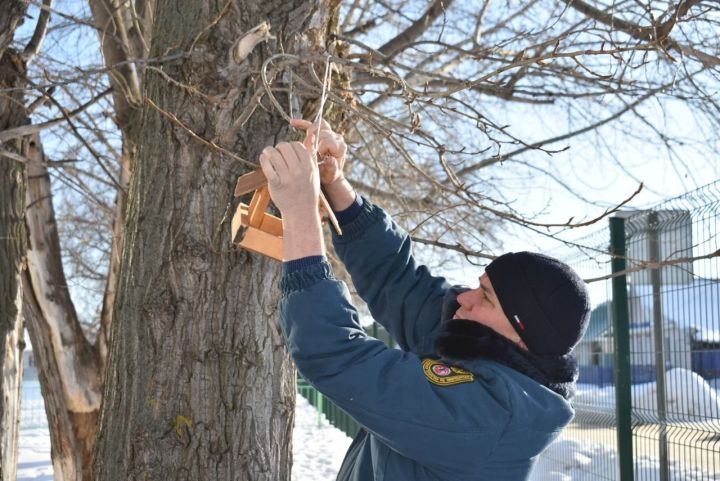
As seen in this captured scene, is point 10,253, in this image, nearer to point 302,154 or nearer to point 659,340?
point 302,154

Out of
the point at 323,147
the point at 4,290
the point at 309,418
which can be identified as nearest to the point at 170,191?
the point at 323,147

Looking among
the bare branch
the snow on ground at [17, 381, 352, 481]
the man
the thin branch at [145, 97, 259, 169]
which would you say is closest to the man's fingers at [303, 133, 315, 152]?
the man

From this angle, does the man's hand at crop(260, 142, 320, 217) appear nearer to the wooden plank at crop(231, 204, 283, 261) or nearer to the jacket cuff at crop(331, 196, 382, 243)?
the wooden plank at crop(231, 204, 283, 261)

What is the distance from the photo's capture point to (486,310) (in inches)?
77.9

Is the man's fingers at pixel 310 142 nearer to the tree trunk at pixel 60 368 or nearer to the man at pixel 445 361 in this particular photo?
the man at pixel 445 361

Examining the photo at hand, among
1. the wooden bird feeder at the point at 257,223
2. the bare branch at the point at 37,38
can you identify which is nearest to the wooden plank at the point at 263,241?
the wooden bird feeder at the point at 257,223

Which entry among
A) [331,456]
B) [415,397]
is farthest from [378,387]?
[331,456]

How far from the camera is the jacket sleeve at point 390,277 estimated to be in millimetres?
2301

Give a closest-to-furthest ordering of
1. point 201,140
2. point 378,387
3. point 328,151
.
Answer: point 378,387 → point 328,151 → point 201,140

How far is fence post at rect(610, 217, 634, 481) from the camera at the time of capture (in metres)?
4.68

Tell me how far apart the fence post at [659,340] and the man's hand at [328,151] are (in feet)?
9.02

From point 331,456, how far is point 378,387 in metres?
9.59

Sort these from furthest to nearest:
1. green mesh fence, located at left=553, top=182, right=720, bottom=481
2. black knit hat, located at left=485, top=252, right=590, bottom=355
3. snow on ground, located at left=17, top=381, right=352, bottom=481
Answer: snow on ground, located at left=17, top=381, right=352, bottom=481, green mesh fence, located at left=553, top=182, right=720, bottom=481, black knit hat, located at left=485, top=252, right=590, bottom=355

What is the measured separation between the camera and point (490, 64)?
6379 millimetres
